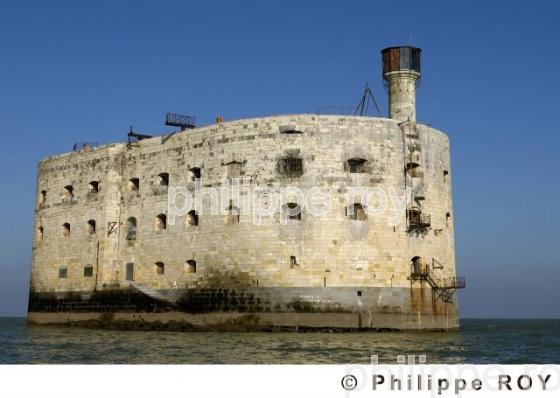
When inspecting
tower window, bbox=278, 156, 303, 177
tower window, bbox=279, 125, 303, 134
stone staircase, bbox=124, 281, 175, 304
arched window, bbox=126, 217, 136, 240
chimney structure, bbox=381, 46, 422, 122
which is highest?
chimney structure, bbox=381, 46, 422, 122

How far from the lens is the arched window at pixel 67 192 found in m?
38.7

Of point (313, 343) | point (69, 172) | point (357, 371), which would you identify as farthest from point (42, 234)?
point (357, 371)

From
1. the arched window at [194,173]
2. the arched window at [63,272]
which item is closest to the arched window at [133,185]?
the arched window at [194,173]

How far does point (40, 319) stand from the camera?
127ft

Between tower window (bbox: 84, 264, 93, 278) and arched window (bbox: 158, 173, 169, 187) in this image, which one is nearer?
arched window (bbox: 158, 173, 169, 187)

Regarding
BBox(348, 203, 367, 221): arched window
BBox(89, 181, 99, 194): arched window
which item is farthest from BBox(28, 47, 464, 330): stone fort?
BBox(89, 181, 99, 194): arched window

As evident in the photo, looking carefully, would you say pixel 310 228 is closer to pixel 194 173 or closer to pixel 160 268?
pixel 194 173

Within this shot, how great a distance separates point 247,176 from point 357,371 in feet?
65.2

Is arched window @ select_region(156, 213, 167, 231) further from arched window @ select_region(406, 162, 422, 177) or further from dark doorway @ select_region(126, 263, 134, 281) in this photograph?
arched window @ select_region(406, 162, 422, 177)

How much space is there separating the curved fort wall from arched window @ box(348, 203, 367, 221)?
0.75 ft

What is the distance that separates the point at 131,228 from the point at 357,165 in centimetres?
1155

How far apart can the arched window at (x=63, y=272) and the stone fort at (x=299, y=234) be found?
3.31 metres

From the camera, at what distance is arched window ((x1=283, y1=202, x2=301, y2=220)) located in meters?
29.9

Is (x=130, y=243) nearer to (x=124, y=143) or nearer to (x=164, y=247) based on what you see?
(x=164, y=247)
